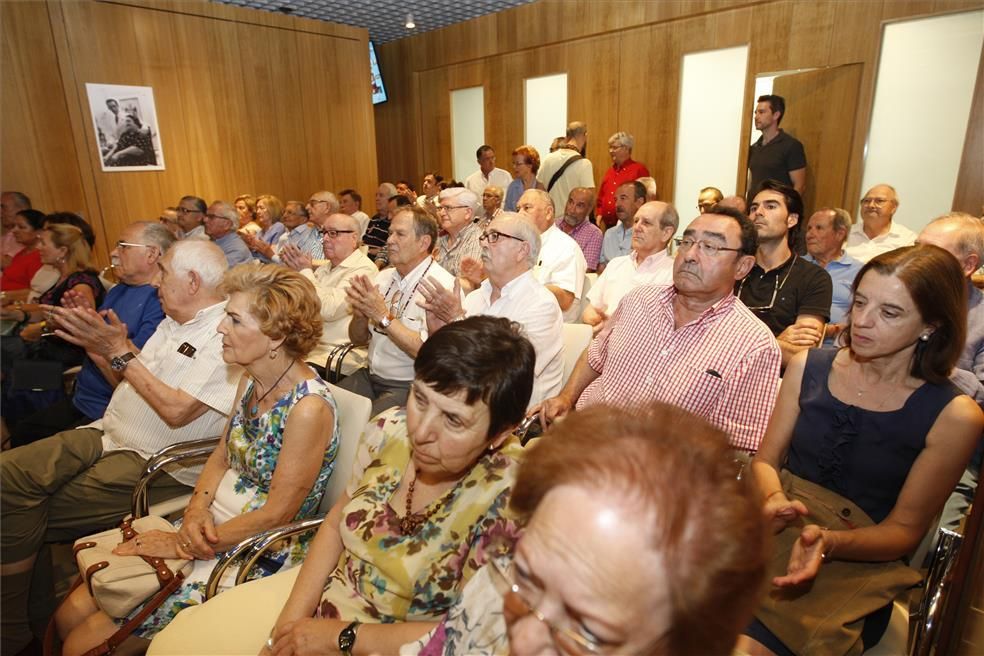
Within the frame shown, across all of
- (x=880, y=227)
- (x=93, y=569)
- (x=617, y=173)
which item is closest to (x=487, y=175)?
(x=617, y=173)

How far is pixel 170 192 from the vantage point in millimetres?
6941

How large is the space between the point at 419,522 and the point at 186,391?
133cm

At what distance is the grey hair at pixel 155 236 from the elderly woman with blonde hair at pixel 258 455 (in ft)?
3.95

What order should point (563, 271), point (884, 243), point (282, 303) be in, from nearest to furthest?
1. point (282, 303)
2. point (563, 271)
3. point (884, 243)

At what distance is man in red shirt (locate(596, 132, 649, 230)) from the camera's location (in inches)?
247

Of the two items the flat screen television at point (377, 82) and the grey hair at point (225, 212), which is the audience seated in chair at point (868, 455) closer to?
the grey hair at point (225, 212)

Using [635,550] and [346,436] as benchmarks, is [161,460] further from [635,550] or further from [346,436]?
[635,550]

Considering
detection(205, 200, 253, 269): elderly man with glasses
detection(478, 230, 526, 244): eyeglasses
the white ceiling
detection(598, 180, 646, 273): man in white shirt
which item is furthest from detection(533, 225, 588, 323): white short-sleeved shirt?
the white ceiling

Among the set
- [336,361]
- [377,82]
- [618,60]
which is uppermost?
[377,82]

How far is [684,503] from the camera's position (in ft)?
2.23

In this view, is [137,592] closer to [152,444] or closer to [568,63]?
[152,444]

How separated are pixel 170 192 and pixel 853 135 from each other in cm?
760

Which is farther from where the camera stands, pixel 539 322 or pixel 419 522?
pixel 539 322

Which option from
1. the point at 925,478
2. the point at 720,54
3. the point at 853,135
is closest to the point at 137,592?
the point at 925,478
